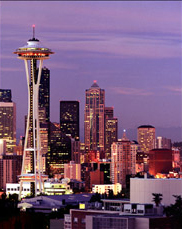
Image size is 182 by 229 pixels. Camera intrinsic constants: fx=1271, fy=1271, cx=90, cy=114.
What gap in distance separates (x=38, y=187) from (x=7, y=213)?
7271 cm

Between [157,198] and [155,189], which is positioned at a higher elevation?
[155,189]

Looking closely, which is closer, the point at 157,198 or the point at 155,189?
the point at 157,198

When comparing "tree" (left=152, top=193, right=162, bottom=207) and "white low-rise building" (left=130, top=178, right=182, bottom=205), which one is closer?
"tree" (left=152, top=193, right=162, bottom=207)

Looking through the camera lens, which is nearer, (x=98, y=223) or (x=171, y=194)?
(x=98, y=223)

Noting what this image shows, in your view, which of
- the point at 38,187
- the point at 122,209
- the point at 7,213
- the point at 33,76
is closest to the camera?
the point at 122,209

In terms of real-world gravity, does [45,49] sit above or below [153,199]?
above

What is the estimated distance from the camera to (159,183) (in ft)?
363

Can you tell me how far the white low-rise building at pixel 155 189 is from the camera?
108 meters

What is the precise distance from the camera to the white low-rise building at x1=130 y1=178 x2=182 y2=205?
356ft

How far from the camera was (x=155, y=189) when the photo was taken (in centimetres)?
10956

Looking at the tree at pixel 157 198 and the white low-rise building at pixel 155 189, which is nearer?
the tree at pixel 157 198

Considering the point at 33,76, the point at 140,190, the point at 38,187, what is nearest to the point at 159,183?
the point at 140,190

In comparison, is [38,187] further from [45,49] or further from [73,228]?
[73,228]

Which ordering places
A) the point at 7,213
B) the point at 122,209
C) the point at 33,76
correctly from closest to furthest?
1. the point at 122,209
2. the point at 7,213
3. the point at 33,76
